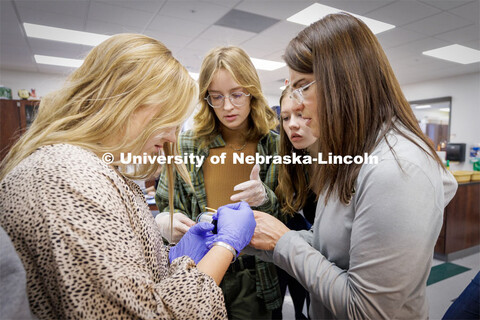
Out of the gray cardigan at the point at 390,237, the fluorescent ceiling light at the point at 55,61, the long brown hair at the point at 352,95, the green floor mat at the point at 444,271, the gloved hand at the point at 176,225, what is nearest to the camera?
the gray cardigan at the point at 390,237

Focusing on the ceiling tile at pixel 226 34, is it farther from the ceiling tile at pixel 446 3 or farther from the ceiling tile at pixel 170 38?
the ceiling tile at pixel 446 3

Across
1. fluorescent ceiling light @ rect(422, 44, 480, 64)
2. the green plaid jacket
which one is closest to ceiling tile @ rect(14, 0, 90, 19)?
the green plaid jacket

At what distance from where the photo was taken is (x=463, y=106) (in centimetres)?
782

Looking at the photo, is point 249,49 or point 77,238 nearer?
point 77,238

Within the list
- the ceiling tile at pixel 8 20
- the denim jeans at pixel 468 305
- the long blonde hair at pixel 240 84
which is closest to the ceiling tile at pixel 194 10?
the ceiling tile at pixel 8 20

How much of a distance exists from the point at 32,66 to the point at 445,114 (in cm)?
1458

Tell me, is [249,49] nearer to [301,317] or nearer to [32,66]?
[301,317]

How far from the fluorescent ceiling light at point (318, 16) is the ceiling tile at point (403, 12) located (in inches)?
4.9

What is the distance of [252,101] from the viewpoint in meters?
1.55

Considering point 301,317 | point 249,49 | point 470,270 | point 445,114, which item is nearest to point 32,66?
point 249,49

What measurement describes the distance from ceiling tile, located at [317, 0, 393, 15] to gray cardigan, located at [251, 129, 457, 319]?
12.2 ft

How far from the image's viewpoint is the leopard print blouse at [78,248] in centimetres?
54

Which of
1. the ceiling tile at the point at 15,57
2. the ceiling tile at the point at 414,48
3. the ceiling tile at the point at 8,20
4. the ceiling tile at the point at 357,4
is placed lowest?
the ceiling tile at the point at 414,48

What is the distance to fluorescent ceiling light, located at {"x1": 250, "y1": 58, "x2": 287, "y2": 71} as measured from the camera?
Answer: 676 centimetres
